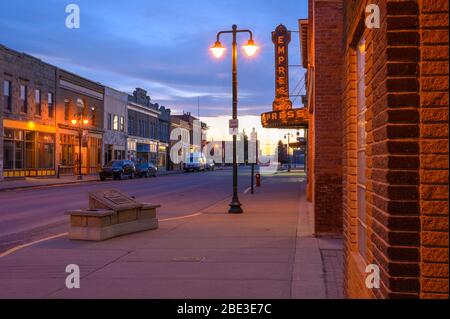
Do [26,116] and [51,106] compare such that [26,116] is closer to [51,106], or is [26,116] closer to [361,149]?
[51,106]

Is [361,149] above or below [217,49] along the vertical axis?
below

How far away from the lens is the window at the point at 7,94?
139 feet

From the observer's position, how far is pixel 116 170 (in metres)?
50.0

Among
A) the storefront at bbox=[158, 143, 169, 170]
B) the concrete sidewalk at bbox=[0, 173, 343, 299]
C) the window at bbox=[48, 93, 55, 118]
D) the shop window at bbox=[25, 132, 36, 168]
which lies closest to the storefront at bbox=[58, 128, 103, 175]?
the window at bbox=[48, 93, 55, 118]

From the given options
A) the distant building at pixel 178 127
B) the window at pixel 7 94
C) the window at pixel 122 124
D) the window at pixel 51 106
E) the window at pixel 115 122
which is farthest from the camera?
the distant building at pixel 178 127

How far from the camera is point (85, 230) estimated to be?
12844 millimetres

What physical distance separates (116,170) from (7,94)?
11.1 m

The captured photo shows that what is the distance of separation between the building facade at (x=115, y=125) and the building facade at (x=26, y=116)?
1465 centimetres

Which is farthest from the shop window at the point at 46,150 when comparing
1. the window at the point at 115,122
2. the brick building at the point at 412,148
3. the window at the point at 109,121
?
the brick building at the point at 412,148

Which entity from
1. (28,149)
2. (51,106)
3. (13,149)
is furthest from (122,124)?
(13,149)

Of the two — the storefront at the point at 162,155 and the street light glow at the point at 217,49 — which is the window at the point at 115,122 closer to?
the storefront at the point at 162,155
